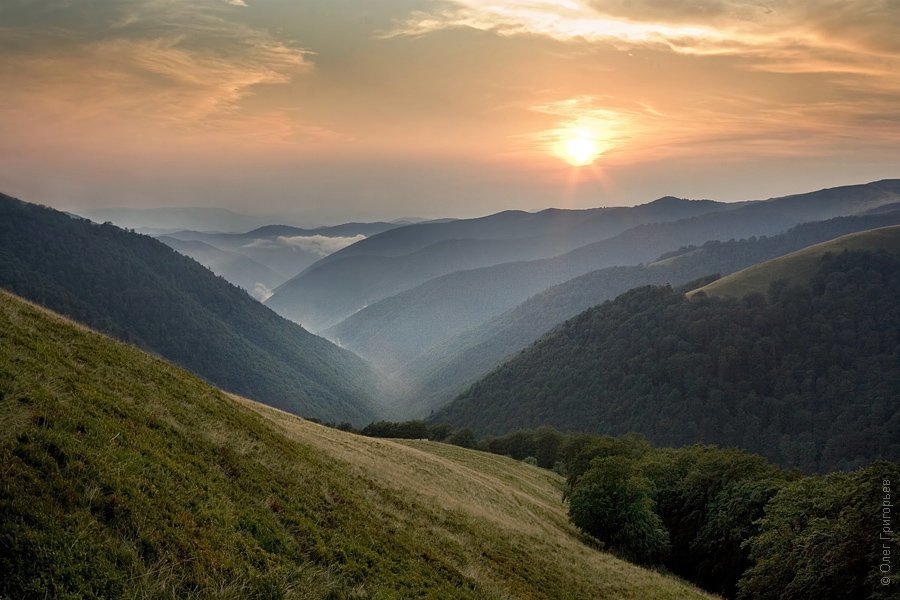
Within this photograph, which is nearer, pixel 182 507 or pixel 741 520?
pixel 182 507

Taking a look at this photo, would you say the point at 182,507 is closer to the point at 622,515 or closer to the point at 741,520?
the point at 622,515

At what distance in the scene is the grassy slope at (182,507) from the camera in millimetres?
10297

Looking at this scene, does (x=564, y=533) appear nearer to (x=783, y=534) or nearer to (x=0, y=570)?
(x=783, y=534)

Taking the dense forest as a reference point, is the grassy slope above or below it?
above

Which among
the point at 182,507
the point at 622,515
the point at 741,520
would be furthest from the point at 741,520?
the point at 182,507

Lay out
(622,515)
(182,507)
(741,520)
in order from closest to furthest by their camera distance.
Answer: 1. (182,507)
2. (622,515)
3. (741,520)

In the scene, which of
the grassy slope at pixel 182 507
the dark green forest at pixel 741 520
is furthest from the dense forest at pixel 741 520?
the grassy slope at pixel 182 507

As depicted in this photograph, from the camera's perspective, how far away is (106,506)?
450 inches

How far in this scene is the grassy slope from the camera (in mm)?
10297

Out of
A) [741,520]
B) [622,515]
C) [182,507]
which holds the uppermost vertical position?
→ [182,507]

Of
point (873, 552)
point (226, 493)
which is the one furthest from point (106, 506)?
point (873, 552)

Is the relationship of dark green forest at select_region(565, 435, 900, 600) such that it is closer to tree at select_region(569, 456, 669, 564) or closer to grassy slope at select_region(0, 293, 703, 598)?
tree at select_region(569, 456, 669, 564)

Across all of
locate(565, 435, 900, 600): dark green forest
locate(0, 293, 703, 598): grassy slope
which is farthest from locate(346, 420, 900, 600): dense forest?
locate(0, 293, 703, 598): grassy slope

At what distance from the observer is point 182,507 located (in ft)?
42.9
